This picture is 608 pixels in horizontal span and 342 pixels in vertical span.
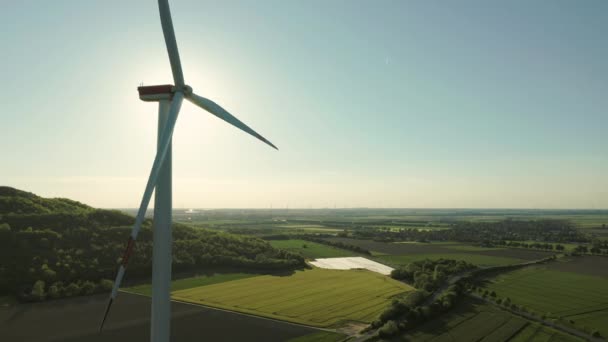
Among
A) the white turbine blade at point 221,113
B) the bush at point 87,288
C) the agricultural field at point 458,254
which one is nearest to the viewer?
the white turbine blade at point 221,113

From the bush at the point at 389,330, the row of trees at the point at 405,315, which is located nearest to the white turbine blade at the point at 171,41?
the bush at the point at 389,330

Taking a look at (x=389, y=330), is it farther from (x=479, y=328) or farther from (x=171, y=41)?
(x=171, y=41)

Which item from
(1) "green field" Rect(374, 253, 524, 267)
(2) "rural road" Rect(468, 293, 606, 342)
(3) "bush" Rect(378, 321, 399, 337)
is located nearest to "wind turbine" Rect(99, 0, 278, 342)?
(3) "bush" Rect(378, 321, 399, 337)

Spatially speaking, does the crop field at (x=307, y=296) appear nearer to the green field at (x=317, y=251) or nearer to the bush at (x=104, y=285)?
the bush at (x=104, y=285)

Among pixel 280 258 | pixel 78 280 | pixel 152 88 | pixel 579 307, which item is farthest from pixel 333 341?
pixel 280 258

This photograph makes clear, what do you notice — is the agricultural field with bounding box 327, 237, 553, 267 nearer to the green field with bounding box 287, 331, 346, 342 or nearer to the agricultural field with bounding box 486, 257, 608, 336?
the agricultural field with bounding box 486, 257, 608, 336

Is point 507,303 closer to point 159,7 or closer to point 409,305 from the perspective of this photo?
point 409,305

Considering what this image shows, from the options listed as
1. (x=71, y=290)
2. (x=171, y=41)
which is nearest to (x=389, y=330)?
(x=171, y=41)
